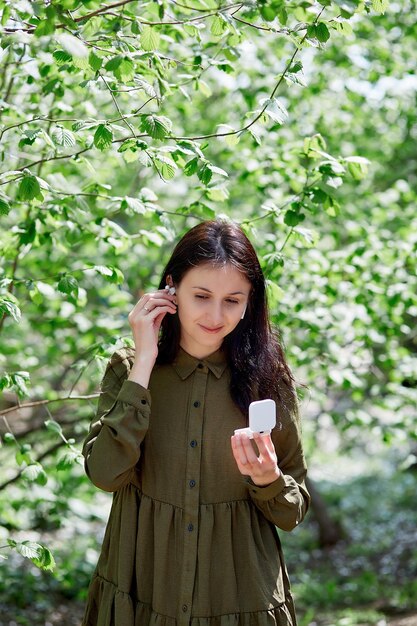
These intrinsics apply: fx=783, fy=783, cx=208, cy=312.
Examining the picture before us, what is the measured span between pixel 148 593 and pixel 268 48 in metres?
3.82

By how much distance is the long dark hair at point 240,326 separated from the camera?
215 centimetres

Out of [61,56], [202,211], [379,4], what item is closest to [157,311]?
[61,56]

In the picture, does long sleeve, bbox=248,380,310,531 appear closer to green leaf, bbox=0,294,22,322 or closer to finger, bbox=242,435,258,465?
finger, bbox=242,435,258,465

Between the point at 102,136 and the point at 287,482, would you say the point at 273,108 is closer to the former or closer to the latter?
the point at 102,136

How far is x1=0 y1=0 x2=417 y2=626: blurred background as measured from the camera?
88.5 inches

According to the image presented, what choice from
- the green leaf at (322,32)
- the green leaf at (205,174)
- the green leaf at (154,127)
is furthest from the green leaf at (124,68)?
the green leaf at (322,32)

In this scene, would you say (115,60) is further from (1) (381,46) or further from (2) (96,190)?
(1) (381,46)

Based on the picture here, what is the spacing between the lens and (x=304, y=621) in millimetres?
4742

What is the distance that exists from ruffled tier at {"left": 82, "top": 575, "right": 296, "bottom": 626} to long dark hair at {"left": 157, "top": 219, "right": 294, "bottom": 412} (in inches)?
21.4

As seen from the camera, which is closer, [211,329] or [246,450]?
[246,450]

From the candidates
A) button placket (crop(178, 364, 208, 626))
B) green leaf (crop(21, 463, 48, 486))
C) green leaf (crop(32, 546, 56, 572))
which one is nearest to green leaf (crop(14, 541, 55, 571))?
green leaf (crop(32, 546, 56, 572))

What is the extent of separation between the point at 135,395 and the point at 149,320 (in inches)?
8.6

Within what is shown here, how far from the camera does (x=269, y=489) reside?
2008mm

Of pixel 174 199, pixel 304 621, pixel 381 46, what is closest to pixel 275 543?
pixel 304 621
